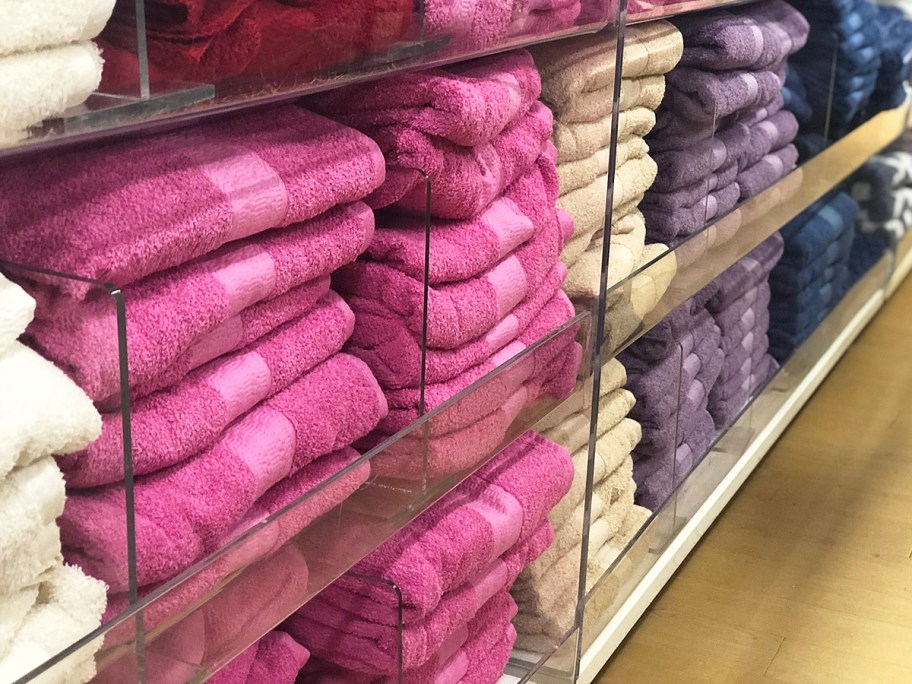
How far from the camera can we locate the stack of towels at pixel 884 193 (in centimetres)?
314

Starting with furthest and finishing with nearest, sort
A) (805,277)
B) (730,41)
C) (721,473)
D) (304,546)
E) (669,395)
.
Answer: (805,277) < (721,473) < (669,395) < (730,41) < (304,546)

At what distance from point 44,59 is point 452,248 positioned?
544 millimetres

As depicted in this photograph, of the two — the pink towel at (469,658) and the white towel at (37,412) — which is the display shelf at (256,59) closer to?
the white towel at (37,412)

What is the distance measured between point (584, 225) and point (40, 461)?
899 mm

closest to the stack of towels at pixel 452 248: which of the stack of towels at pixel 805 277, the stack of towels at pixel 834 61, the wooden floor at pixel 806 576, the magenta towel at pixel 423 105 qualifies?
the magenta towel at pixel 423 105

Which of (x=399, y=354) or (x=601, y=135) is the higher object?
(x=601, y=135)

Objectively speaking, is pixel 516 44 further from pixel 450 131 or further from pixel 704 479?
pixel 704 479

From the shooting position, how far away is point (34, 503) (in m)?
0.64

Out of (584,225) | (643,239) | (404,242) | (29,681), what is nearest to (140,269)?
(29,681)

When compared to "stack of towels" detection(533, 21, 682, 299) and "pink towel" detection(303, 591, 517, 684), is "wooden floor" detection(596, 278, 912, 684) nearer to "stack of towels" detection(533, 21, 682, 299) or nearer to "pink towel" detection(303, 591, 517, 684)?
"pink towel" detection(303, 591, 517, 684)

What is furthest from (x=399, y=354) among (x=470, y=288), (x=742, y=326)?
(x=742, y=326)

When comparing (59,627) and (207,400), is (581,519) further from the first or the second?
(59,627)

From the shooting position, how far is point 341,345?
1.01 meters

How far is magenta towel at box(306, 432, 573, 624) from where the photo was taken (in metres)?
1.12
